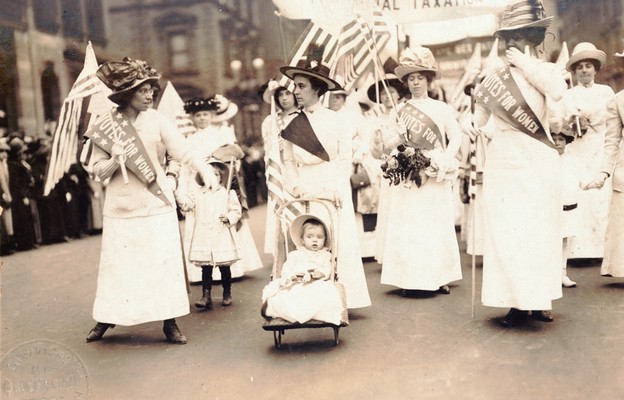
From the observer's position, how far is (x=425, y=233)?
6461 millimetres

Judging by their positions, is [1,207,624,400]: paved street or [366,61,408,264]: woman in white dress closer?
[1,207,624,400]: paved street

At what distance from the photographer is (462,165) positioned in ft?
29.5

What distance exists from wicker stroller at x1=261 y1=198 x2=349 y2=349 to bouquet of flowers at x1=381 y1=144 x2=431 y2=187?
Answer: 0.80 metres

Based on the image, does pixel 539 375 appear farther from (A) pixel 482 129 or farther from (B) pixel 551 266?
(A) pixel 482 129

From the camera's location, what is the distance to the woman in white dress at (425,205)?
626 centimetres

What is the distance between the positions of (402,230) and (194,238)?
2091 mm

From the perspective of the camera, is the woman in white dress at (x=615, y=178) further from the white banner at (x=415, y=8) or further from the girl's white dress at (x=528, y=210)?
the white banner at (x=415, y=8)

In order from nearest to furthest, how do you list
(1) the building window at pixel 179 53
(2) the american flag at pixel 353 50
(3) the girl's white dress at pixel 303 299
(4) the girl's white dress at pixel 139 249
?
(3) the girl's white dress at pixel 303 299
(4) the girl's white dress at pixel 139 249
(1) the building window at pixel 179 53
(2) the american flag at pixel 353 50

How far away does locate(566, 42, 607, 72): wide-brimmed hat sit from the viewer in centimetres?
659

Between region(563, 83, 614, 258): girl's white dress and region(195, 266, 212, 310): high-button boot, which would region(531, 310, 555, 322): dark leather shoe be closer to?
region(563, 83, 614, 258): girl's white dress

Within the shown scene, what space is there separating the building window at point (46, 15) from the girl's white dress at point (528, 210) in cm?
366

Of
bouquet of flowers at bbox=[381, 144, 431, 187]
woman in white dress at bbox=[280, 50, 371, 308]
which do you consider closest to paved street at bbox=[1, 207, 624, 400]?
woman in white dress at bbox=[280, 50, 371, 308]

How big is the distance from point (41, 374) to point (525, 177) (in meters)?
3.81

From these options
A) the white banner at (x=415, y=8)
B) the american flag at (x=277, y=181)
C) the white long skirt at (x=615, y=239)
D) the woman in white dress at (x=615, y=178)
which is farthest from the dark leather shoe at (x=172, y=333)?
the white long skirt at (x=615, y=239)
